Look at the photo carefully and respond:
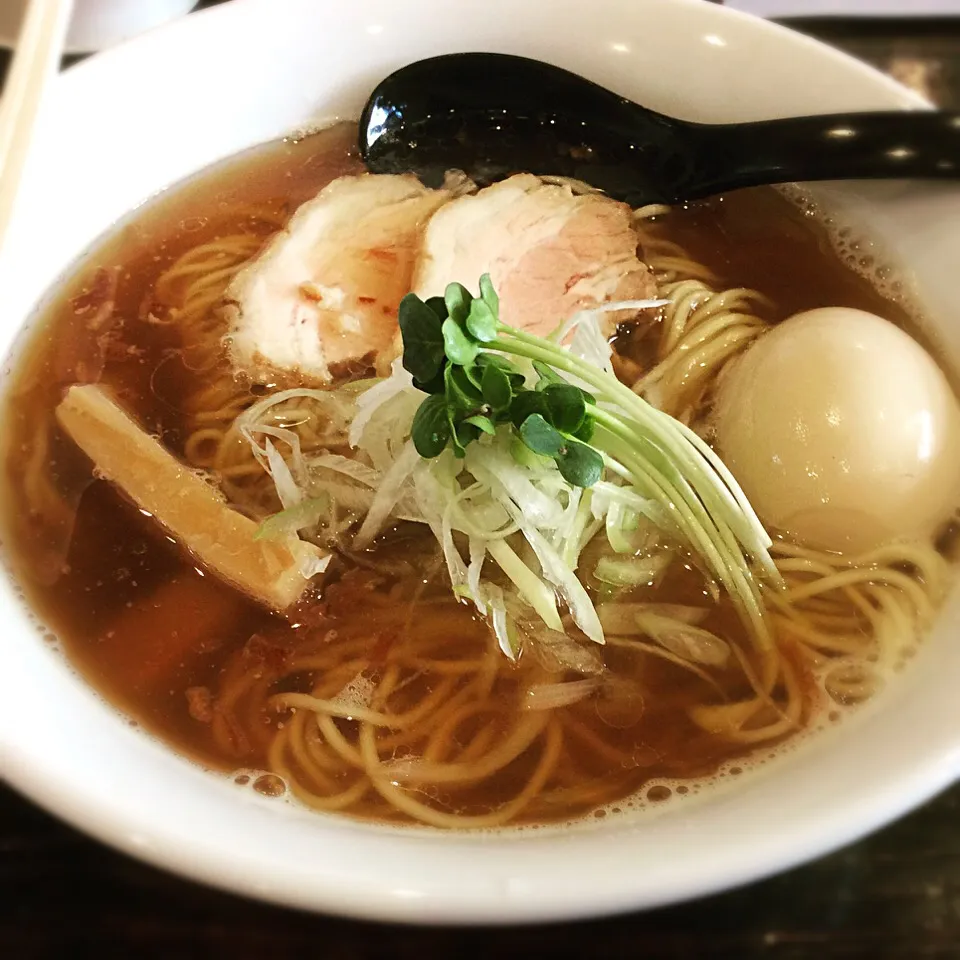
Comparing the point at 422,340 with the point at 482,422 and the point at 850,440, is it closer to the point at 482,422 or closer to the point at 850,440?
the point at 482,422

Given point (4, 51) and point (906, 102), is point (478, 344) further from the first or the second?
point (4, 51)

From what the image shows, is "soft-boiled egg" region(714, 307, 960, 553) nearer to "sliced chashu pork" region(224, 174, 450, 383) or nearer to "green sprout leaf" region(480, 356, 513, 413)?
"green sprout leaf" region(480, 356, 513, 413)

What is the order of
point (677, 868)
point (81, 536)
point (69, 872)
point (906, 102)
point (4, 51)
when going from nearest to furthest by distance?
point (677, 868)
point (69, 872)
point (81, 536)
point (906, 102)
point (4, 51)

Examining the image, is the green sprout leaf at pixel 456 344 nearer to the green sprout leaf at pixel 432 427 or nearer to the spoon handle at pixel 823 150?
the green sprout leaf at pixel 432 427

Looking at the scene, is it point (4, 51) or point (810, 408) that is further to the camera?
point (4, 51)

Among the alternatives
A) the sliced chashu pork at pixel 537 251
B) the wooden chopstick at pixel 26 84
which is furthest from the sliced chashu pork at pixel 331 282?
the wooden chopstick at pixel 26 84

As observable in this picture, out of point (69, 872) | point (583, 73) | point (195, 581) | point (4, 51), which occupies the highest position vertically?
point (4, 51)

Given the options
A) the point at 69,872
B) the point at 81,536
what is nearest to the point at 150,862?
the point at 69,872
